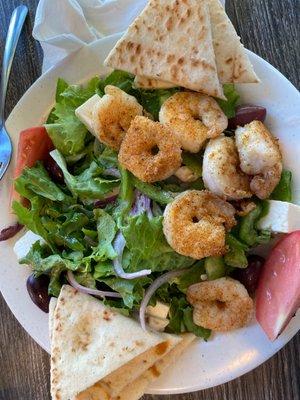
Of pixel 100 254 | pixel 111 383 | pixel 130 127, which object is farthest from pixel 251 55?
pixel 111 383

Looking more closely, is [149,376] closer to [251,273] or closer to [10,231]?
[251,273]

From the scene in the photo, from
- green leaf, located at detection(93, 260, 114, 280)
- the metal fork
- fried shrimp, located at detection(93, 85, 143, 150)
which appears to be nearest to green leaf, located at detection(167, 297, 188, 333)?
green leaf, located at detection(93, 260, 114, 280)

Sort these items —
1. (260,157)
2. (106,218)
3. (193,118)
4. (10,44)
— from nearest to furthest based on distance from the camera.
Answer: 1. (260,157)
2. (193,118)
3. (106,218)
4. (10,44)

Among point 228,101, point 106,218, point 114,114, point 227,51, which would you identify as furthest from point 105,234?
point 227,51

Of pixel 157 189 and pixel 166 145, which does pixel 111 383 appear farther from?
pixel 166 145

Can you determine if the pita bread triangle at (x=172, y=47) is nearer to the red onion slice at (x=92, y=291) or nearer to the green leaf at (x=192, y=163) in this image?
the green leaf at (x=192, y=163)

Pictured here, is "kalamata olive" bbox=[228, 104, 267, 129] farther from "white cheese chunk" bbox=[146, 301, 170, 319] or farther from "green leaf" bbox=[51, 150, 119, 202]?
"white cheese chunk" bbox=[146, 301, 170, 319]
